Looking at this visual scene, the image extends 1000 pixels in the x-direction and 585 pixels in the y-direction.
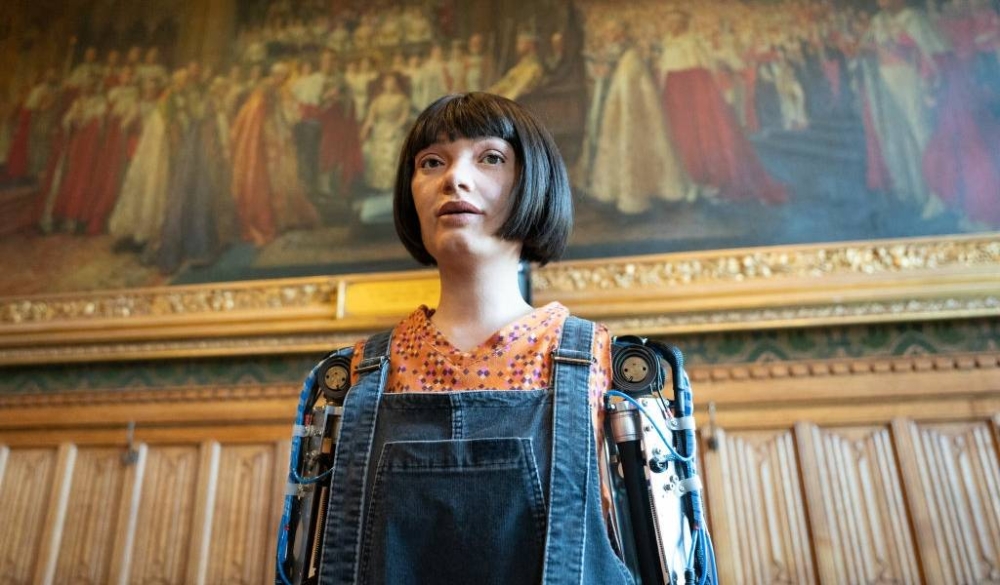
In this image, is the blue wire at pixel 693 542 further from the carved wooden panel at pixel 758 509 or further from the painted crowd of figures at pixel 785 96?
the painted crowd of figures at pixel 785 96

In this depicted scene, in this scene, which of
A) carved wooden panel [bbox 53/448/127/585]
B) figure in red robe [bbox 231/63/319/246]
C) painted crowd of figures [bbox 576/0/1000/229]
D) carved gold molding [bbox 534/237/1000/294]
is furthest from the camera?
figure in red robe [bbox 231/63/319/246]

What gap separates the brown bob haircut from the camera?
1.06 meters

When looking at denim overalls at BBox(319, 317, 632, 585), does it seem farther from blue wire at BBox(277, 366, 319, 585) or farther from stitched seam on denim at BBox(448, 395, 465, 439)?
blue wire at BBox(277, 366, 319, 585)

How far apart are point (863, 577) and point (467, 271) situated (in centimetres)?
214

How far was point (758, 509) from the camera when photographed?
250 centimetres

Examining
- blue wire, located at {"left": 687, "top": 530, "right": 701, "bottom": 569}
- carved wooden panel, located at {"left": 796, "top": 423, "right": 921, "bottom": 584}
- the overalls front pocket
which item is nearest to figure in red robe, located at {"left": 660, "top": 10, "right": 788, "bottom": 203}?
carved wooden panel, located at {"left": 796, "top": 423, "right": 921, "bottom": 584}

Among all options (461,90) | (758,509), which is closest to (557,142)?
(461,90)

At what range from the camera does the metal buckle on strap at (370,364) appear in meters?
1.03

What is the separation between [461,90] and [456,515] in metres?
2.94

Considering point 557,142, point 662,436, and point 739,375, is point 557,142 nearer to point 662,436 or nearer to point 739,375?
point 739,375

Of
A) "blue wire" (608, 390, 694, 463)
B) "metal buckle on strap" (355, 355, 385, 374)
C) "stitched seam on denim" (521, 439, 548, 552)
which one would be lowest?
"stitched seam on denim" (521, 439, 548, 552)

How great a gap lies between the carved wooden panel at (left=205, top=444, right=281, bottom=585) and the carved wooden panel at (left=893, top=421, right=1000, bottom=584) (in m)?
2.51

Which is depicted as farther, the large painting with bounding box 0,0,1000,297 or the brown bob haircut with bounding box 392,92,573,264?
the large painting with bounding box 0,0,1000,297

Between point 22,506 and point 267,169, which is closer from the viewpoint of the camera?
point 22,506
